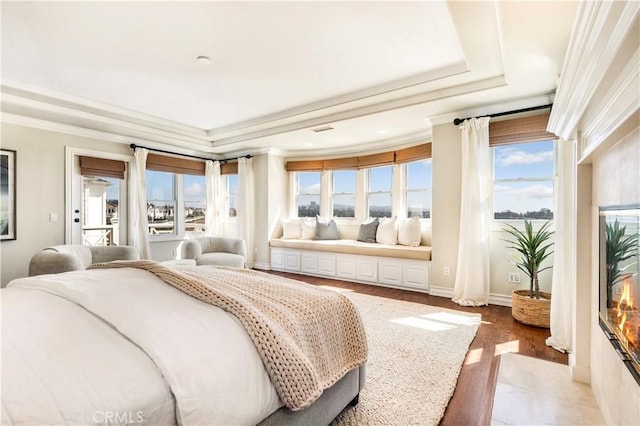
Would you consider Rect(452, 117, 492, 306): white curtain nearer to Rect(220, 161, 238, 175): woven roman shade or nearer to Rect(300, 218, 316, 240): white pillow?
Rect(300, 218, 316, 240): white pillow

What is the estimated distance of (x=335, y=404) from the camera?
1.53 m

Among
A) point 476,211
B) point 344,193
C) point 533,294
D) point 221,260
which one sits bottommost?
point 533,294

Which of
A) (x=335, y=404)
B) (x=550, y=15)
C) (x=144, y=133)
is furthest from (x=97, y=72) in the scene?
(x=550, y=15)

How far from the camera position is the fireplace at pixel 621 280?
121 centimetres

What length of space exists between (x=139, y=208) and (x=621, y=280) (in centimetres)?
574

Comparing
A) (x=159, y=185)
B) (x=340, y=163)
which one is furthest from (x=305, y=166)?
(x=159, y=185)

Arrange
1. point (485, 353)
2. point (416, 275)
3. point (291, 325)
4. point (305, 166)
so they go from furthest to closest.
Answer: point (305, 166)
point (416, 275)
point (485, 353)
point (291, 325)

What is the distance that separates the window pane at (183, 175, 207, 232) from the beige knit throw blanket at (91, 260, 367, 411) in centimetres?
441

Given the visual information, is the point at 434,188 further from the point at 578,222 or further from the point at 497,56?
the point at 578,222

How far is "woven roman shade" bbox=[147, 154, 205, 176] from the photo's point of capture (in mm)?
5357

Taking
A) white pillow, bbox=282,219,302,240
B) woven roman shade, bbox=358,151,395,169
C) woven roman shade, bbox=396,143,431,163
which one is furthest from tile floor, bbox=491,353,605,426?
white pillow, bbox=282,219,302,240

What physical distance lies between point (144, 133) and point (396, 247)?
14.4 feet

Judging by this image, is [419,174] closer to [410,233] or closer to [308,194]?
[410,233]

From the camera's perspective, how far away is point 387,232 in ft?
16.4
